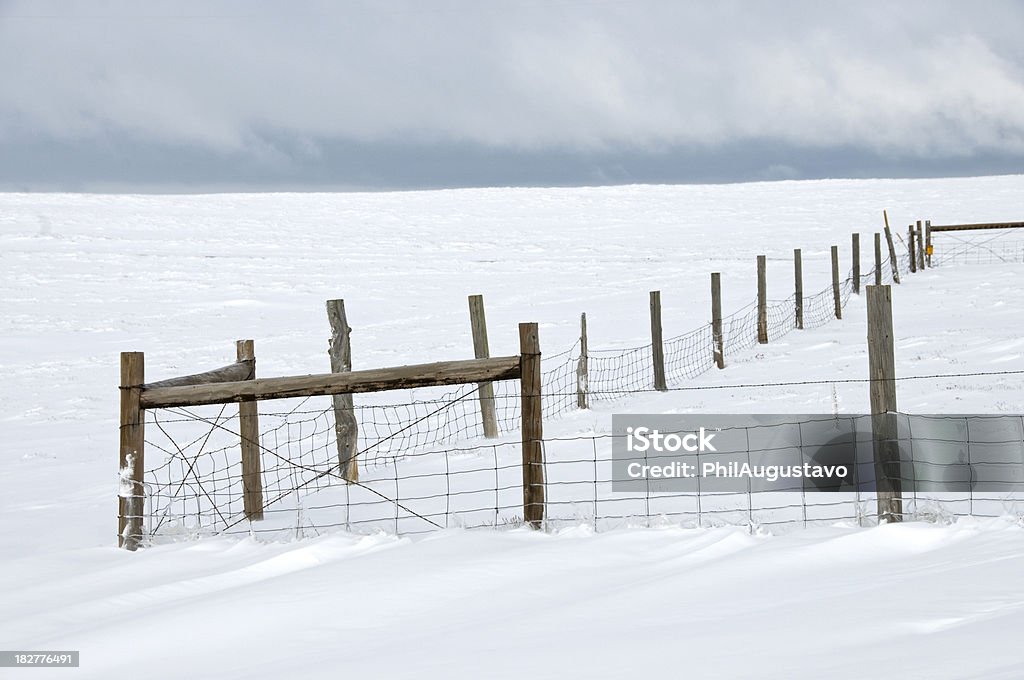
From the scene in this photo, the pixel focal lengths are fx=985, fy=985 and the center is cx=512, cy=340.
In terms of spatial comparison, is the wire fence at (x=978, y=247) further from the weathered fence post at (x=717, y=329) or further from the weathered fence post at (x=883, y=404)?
the weathered fence post at (x=883, y=404)

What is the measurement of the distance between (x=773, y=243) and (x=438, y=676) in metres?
30.6

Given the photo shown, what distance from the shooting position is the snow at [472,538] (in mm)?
3930

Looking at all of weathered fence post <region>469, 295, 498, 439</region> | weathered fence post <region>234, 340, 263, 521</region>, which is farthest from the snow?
weathered fence post <region>234, 340, 263, 521</region>

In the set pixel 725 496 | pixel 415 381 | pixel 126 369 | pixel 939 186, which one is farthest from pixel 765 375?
pixel 939 186

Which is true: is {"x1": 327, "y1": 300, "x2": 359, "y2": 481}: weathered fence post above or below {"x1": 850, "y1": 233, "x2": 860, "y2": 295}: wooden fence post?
below

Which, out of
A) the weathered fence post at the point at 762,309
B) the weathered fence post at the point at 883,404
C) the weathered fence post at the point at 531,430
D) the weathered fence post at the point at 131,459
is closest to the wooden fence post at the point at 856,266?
the weathered fence post at the point at 762,309

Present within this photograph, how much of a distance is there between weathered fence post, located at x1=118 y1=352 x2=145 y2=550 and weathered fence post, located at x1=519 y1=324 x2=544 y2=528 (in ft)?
8.01

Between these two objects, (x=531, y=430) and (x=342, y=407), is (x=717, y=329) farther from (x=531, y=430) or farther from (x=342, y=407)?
(x=531, y=430)

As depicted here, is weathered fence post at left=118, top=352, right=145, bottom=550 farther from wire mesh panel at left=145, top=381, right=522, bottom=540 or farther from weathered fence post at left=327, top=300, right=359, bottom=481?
weathered fence post at left=327, top=300, right=359, bottom=481

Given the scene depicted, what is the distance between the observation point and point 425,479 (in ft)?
27.7

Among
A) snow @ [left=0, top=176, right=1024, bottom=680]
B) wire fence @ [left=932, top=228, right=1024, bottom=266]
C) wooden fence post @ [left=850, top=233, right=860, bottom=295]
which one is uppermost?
wire fence @ [left=932, top=228, right=1024, bottom=266]

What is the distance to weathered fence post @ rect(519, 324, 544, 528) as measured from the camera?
5.88m

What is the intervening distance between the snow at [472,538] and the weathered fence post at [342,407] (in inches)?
76.7

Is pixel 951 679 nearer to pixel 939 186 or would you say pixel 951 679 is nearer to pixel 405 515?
pixel 405 515
